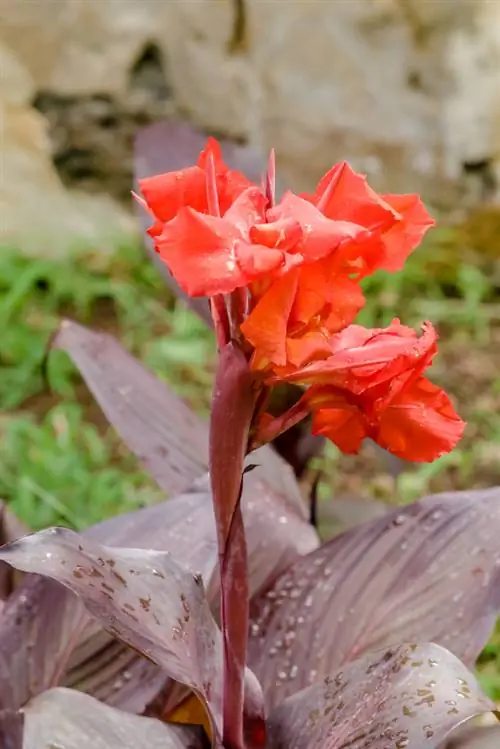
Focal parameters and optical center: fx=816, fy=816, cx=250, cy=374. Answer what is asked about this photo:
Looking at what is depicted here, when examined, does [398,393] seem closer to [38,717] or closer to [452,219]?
[38,717]

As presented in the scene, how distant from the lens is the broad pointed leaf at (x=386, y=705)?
1.15 ft

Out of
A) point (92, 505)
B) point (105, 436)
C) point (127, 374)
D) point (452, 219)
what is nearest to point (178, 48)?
point (452, 219)

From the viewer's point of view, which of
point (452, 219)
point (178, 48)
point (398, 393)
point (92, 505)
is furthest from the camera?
point (452, 219)

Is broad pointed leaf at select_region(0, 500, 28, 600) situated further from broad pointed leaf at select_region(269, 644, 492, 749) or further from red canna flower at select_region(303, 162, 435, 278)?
red canna flower at select_region(303, 162, 435, 278)

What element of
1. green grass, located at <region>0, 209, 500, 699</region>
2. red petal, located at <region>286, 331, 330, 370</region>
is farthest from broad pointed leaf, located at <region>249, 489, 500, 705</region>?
green grass, located at <region>0, 209, 500, 699</region>

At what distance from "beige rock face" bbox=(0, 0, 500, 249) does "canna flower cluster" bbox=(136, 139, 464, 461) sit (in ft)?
4.25

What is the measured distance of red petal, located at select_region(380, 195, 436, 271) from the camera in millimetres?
326

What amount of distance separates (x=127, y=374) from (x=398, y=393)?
1.32 ft

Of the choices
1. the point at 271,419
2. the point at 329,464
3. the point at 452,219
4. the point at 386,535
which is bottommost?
the point at 329,464

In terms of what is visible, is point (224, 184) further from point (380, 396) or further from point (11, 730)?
point (11, 730)

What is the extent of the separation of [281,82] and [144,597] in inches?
53.4

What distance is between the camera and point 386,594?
0.51 m

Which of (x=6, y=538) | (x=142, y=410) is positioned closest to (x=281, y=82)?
(x=142, y=410)

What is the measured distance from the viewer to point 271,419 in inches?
13.3
